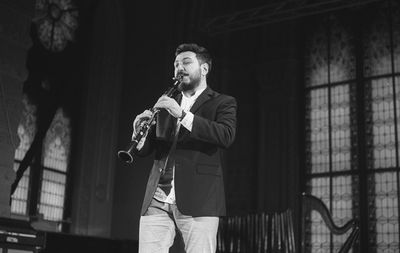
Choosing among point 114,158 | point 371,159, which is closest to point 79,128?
point 114,158

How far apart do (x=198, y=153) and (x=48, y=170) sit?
7.34 meters

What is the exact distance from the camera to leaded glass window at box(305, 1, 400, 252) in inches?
400

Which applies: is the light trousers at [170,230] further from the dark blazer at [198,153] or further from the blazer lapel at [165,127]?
the blazer lapel at [165,127]

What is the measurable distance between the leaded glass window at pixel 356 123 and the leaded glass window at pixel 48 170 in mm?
4033

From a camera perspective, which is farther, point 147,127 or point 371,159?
point 371,159

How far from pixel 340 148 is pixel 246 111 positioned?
188 cm

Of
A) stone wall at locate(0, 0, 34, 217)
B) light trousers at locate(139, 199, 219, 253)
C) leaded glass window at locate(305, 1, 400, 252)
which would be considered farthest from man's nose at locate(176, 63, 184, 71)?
leaded glass window at locate(305, 1, 400, 252)

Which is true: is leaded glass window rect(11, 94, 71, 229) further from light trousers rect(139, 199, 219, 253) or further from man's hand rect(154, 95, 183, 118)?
man's hand rect(154, 95, 183, 118)

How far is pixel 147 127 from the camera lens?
9.04ft

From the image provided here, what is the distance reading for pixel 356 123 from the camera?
1062cm

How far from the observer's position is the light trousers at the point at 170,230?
2.63 metres

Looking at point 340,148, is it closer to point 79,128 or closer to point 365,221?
point 365,221

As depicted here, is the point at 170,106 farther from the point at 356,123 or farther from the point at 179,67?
the point at 356,123

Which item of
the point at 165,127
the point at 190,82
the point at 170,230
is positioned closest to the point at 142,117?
the point at 165,127
